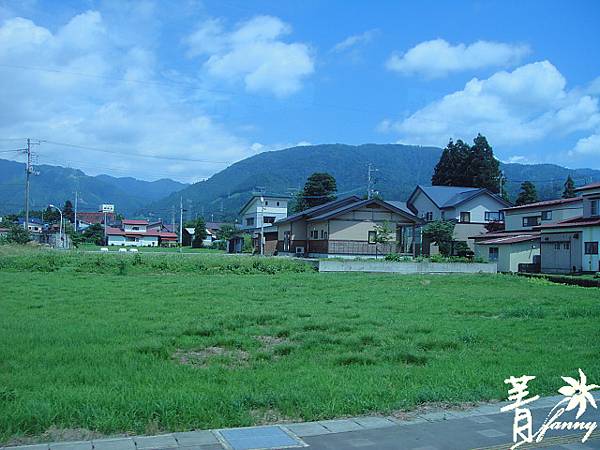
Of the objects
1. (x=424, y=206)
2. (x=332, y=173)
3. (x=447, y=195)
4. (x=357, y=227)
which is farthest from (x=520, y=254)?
(x=332, y=173)

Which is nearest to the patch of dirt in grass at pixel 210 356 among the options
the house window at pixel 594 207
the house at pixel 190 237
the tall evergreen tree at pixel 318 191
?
the house window at pixel 594 207

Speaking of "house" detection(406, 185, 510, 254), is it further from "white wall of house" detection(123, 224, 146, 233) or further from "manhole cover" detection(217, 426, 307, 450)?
"white wall of house" detection(123, 224, 146, 233)

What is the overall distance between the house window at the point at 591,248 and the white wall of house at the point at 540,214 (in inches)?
332

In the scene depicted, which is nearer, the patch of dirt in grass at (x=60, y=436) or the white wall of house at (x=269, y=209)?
the patch of dirt in grass at (x=60, y=436)

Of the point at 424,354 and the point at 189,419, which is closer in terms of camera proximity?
the point at 189,419

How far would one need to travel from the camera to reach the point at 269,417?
519cm

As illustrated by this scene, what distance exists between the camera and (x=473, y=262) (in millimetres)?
30188

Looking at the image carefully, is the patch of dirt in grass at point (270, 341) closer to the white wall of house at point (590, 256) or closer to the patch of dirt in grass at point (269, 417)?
the patch of dirt in grass at point (269, 417)

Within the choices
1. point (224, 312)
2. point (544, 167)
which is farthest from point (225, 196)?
point (224, 312)

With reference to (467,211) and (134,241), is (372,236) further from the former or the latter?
(134,241)

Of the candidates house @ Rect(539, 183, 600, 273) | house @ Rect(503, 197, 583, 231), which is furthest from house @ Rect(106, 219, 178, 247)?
house @ Rect(539, 183, 600, 273)

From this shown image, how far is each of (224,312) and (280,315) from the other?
134 centimetres

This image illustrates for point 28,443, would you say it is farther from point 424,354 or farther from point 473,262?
point 473,262

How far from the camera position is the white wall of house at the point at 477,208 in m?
47.9
